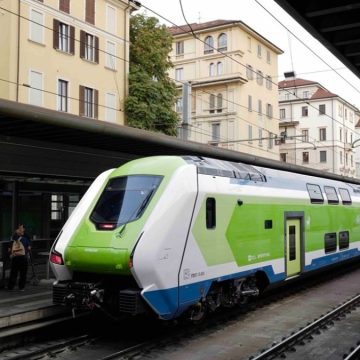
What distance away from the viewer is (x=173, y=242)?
8.37 m

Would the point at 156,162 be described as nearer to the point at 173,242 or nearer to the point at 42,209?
the point at 173,242

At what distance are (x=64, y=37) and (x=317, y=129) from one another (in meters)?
43.6

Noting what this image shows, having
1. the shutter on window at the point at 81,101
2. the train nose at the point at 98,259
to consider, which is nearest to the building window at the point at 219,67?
the shutter on window at the point at 81,101

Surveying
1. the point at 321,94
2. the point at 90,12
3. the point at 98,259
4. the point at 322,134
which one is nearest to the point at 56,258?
the point at 98,259

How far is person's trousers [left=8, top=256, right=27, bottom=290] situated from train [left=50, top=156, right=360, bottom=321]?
7.99ft

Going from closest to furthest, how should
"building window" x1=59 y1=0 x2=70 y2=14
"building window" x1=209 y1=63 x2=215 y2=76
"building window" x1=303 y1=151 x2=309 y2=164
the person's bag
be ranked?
the person's bag
"building window" x1=59 y1=0 x2=70 y2=14
"building window" x1=209 y1=63 x2=215 y2=76
"building window" x1=303 y1=151 x2=309 y2=164

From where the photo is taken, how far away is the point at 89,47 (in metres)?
31.0

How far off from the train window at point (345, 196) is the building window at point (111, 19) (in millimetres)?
19840

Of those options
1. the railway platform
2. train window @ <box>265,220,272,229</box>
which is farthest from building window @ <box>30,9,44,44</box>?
train window @ <box>265,220,272,229</box>

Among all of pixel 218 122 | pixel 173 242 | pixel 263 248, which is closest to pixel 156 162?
pixel 173 242

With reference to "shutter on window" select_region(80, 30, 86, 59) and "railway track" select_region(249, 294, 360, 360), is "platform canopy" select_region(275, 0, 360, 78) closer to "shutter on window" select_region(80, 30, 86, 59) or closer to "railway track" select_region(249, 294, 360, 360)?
"railway track" select_region(249, 294, 360, 360)

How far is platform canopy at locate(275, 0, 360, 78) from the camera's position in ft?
19.9

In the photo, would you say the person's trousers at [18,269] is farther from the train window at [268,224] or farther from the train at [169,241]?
the train window at [268,224]

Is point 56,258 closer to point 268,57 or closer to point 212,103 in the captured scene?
point 212,103
